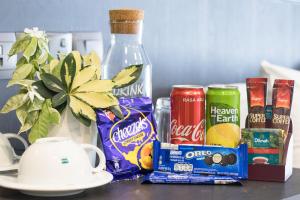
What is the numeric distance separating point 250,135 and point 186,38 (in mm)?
750

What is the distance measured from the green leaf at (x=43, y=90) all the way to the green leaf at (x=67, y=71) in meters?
0.03

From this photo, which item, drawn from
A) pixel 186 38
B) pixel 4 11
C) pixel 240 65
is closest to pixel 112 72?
pixel 4 11

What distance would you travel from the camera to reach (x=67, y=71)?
1.17 meters

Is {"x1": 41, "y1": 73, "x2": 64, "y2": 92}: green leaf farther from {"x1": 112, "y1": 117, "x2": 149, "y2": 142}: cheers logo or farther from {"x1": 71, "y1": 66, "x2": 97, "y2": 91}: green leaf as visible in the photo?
{"x1": 112, "y1": 117, "x2": 149, "y2": 142}: cheers logo

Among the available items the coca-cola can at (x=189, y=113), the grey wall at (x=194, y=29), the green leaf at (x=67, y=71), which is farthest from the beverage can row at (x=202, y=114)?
the grey wall at (x=194, y=29)

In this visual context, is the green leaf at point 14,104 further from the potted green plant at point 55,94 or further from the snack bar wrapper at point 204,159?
the snack bar wrapper at point 204,159

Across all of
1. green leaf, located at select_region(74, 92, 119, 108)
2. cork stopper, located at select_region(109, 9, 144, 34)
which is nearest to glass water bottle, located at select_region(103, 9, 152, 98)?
cork stopper, located at select_region(109, 9, 144, 34)

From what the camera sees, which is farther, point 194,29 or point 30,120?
point 194,29

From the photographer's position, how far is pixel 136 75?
4.13 feet

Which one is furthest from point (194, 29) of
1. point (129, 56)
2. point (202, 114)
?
point (202, 114)

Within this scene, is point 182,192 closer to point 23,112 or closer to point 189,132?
point 189,132

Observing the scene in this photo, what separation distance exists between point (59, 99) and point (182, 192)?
0.31 m

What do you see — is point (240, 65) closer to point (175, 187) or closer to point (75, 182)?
point (175, 187)

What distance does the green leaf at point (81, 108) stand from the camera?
1.15 meters
